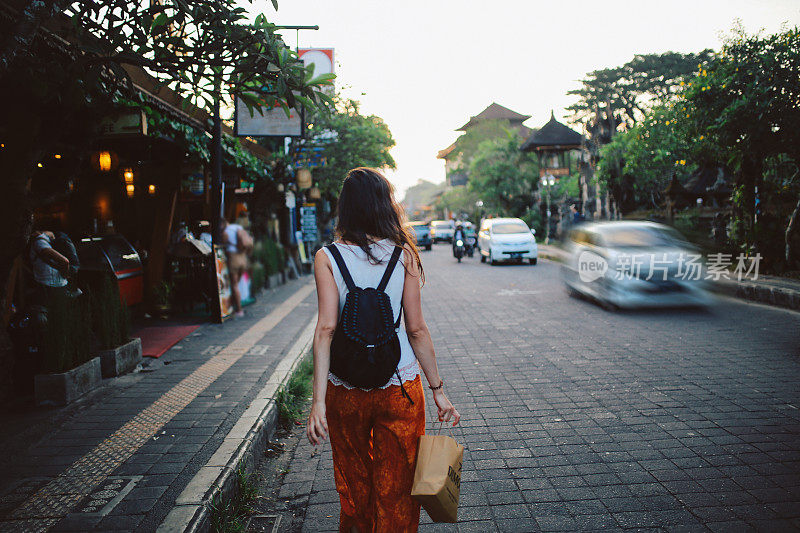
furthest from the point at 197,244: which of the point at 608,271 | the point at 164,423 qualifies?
the point at 608,271

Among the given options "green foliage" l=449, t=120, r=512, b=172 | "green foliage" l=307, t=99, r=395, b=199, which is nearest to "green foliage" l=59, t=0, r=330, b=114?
"green foliage" l=307, t=99, r=395, b=199

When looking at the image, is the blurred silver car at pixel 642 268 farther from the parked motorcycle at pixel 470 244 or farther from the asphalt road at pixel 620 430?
the parked motorcycle at pixel 470 244

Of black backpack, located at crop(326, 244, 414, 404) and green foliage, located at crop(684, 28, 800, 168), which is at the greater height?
green foliage, located at crop(684, 28, 800, 168)

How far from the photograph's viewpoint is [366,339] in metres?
2.33

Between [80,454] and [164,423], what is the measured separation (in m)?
0.72

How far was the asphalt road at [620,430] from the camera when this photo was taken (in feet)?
11.0

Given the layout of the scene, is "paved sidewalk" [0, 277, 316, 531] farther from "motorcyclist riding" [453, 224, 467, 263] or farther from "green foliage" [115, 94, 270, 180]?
"motorcyclist riding" [453, 224, 467, 263]

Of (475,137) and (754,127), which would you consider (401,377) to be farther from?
(475,137)

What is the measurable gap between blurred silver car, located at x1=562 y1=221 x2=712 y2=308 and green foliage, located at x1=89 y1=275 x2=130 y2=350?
774cm

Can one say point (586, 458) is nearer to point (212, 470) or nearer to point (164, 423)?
point (212, 470)

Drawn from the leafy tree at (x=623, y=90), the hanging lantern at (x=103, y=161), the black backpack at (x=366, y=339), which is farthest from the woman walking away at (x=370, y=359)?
the leafy tree at (x=623, y=90)

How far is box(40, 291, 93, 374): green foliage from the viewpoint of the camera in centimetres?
527

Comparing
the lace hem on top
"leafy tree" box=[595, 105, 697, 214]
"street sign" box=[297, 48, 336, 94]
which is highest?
"street sign" box=[297, 48, 336, 94]

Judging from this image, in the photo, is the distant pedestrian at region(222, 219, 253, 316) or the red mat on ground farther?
the distant pedestrian at region(222, 219, 253, 316)
